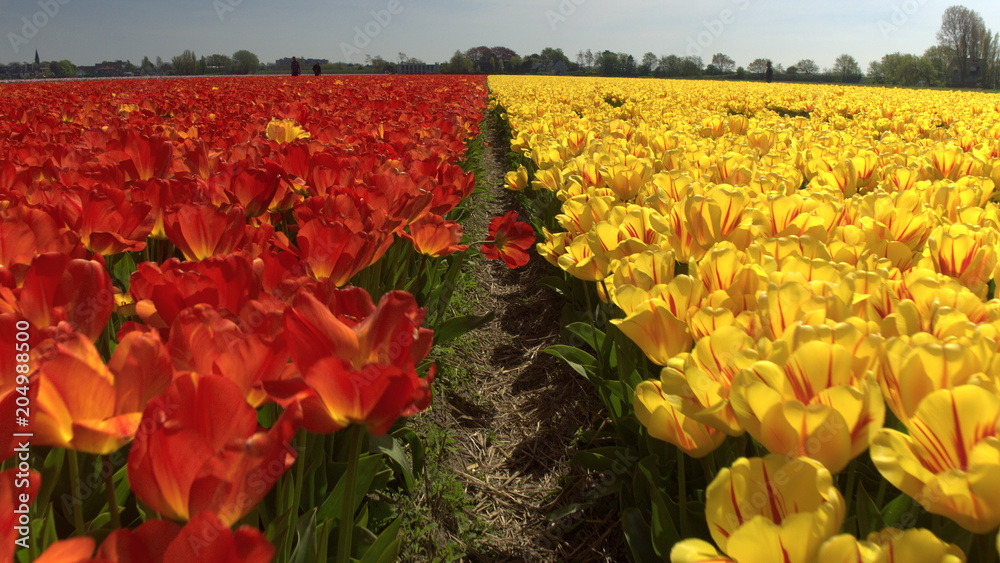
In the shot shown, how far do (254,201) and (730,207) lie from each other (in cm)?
138

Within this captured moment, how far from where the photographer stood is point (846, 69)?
50219 mm

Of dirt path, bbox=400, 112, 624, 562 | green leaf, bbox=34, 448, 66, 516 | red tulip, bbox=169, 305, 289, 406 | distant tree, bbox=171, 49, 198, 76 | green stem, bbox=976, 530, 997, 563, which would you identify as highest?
distant tree, bbox=171, 49, 198, 76

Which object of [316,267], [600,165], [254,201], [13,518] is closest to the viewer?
[13,518]

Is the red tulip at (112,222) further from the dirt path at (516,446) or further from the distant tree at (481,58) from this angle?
the distant tree at (481,58)

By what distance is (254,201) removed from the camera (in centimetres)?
172

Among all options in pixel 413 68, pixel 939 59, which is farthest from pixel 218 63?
pixel 939 59

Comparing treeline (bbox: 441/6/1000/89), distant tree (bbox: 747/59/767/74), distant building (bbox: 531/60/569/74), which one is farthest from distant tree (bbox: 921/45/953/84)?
distant building (bbox: 531/60/569/74)

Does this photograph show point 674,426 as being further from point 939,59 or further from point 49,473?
point 939,59

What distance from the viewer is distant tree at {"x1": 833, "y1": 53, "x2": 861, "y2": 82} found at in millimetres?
48750

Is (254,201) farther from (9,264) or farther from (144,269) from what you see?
(144,269)

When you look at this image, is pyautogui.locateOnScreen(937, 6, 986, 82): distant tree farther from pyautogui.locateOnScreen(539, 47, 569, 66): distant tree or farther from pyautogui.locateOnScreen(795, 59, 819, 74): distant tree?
pyautogui.locateOnScreen(539, 47, 569, 66): distant tree

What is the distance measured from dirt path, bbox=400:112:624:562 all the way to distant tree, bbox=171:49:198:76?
38.4 m

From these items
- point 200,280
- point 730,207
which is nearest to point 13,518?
point 200,280

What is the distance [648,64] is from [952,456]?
59.1 metres
